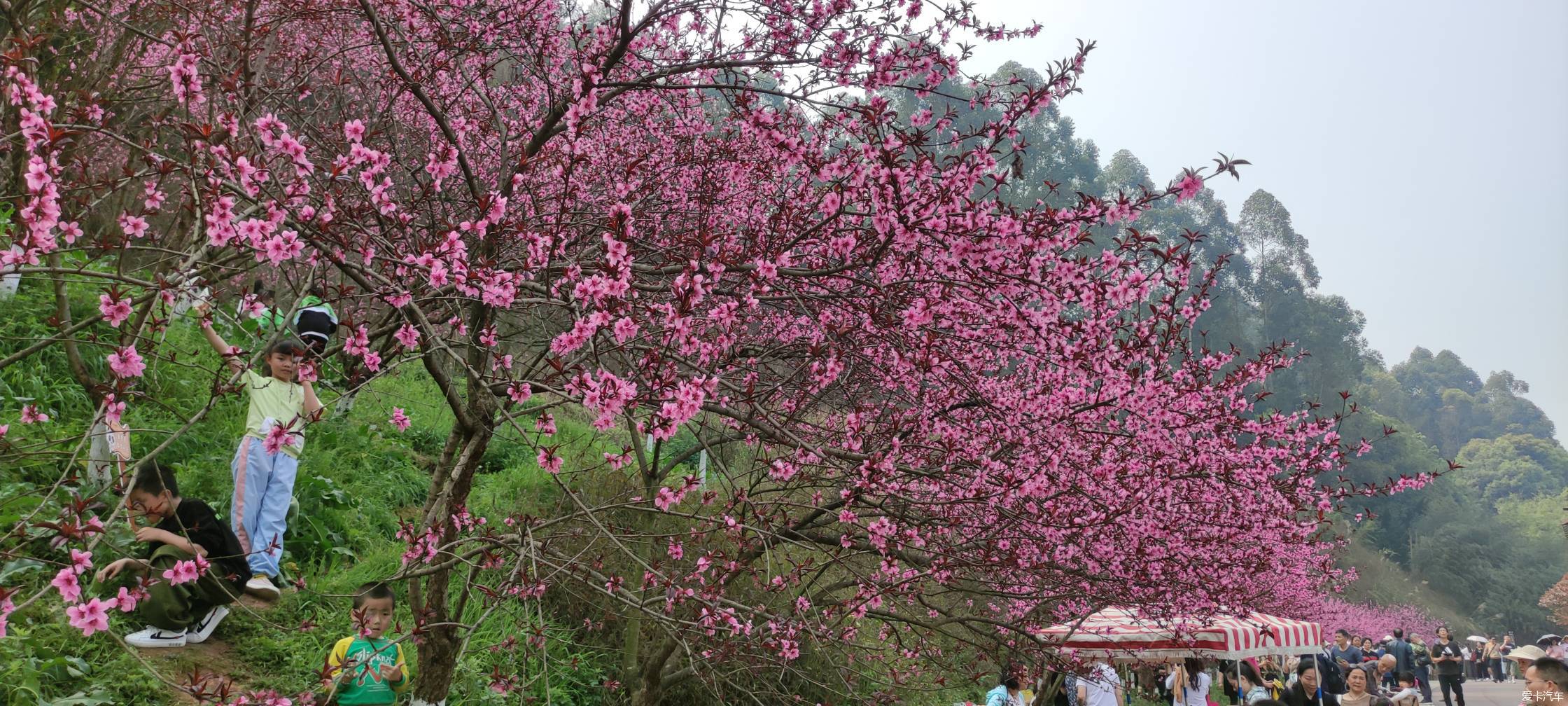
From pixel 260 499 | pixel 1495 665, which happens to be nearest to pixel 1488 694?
pixel 1495 665

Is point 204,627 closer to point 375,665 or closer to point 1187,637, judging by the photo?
point 375,665

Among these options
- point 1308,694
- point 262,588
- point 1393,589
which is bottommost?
point 1393,589

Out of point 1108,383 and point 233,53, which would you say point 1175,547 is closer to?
point 1108,383

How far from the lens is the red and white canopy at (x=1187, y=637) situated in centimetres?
835

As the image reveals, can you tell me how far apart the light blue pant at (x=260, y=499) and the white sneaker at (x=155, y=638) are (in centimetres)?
48

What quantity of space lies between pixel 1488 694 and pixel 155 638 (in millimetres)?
24423

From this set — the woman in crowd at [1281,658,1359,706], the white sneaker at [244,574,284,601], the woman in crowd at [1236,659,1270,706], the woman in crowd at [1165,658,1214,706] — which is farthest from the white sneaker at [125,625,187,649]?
the woman in crowd at [1165,658,1214,706]

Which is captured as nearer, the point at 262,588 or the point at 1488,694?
the point at 262,588

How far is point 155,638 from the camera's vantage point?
4918 millimetres

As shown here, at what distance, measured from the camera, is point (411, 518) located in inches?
308

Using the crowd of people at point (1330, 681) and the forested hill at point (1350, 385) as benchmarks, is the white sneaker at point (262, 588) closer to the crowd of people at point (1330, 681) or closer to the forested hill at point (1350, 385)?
the crowd of people at point (1330, 681)

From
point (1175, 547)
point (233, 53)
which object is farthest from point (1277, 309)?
point (233, 53)

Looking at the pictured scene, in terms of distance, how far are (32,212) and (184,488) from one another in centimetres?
456

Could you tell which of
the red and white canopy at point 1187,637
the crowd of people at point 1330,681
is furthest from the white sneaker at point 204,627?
the red and white canopy at point 1187,637
